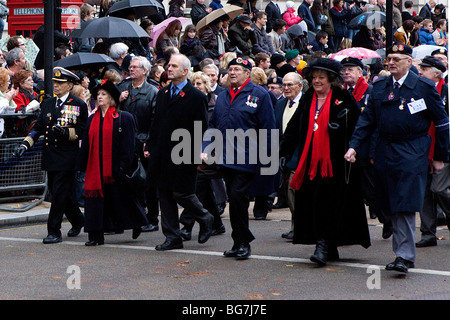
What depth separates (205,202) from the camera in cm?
1160

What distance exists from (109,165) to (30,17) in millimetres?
8561

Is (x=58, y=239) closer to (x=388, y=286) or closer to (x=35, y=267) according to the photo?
(x=35, y=267)

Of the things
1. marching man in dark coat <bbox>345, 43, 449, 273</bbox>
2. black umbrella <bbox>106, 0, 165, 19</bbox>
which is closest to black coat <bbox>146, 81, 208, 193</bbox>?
marching man in dark coat <bbox>345, 43, 449, 273</bbox>

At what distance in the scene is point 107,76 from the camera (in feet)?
42.7

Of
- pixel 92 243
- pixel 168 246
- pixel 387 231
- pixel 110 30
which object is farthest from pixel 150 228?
pixel 110 30

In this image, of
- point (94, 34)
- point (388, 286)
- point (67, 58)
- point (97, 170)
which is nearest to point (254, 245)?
point (97, 170)

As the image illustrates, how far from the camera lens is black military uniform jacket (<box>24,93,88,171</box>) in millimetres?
11156

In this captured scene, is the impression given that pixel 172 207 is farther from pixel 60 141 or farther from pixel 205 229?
pixel 60 141

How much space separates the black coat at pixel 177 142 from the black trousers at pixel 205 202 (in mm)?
A: 949

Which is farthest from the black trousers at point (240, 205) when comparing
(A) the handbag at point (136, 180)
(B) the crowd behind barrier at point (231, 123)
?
(A) the handbag at point (136, 180)

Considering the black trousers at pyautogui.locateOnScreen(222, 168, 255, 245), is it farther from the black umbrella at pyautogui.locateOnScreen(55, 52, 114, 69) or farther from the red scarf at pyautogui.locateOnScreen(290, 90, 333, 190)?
the black umbrella at pyautogui.locateOnScreen(55, 52, 114, 69)

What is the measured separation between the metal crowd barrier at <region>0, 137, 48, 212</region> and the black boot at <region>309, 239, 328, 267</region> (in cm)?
549

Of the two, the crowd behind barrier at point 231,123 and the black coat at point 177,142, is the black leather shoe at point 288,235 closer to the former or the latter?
the crowd behind barrier at point 231,123
